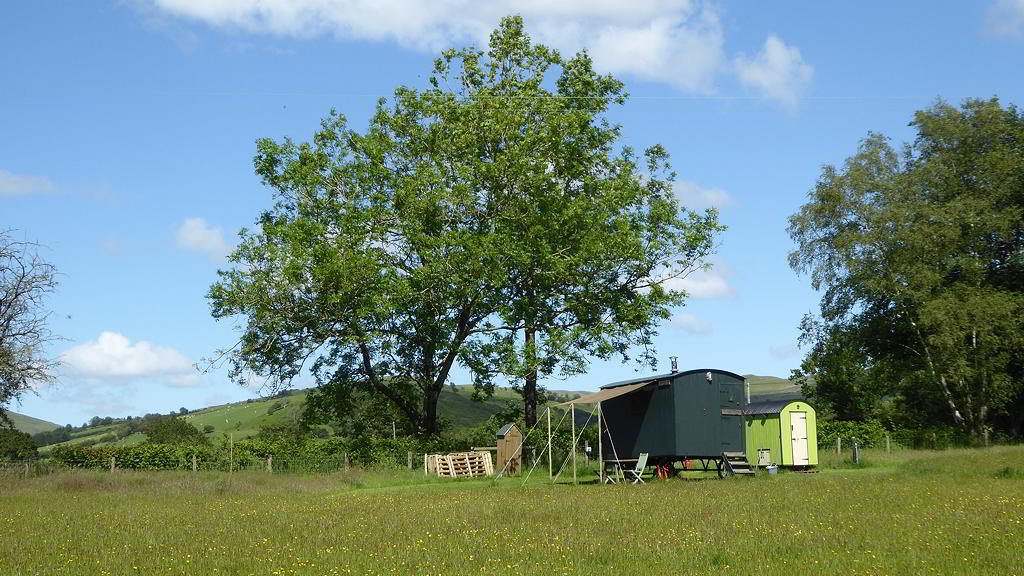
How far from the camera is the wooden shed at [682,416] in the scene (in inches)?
1259

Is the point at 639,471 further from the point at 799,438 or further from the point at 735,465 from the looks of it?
the point at 799,438

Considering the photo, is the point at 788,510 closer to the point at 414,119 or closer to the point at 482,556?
the point at 482,556

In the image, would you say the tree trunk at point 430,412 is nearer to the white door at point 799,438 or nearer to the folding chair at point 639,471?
the folding chair at point 639,471

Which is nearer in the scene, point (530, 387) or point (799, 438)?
point (799, 438)

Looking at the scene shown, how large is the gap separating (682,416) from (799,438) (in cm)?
723

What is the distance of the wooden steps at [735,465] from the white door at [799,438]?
13.8ft

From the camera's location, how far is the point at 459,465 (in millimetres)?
39031

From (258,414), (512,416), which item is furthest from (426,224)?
(258,414)

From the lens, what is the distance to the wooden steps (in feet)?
105

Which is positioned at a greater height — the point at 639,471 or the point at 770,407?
the point at 770,407

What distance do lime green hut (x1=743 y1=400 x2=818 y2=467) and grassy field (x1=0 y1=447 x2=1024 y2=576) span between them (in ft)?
25.9

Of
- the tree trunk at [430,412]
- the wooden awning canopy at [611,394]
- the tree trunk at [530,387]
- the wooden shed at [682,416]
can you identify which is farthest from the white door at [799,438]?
the tree trunk at [430,412]

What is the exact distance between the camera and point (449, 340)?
133 feet

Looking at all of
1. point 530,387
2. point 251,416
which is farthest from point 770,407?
point 251,416
